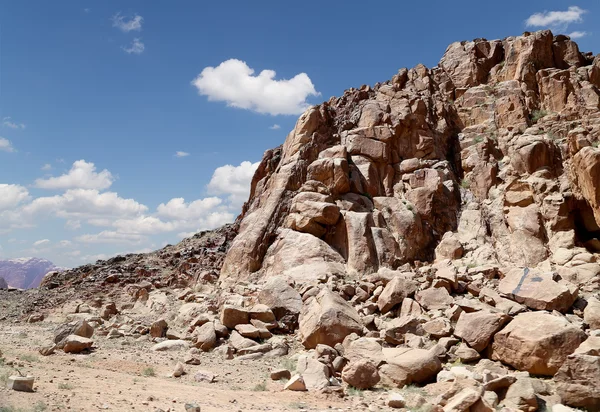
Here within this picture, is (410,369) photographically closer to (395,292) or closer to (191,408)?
(395,292)

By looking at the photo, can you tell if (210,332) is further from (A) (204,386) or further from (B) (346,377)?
(B) (346,377)

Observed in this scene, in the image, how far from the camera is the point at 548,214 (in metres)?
19.8

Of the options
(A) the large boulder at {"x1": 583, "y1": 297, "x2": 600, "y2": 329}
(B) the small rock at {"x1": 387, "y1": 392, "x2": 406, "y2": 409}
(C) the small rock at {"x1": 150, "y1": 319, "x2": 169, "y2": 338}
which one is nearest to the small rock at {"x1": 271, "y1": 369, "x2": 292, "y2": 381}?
(B) the small rock at {"x1": 387, "y1": 392, "x2": 406, "y2": 409}

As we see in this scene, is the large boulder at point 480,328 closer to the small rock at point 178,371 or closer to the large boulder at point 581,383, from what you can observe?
the large boulder at point 581,383

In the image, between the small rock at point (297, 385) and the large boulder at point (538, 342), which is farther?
the large boulder at point (538, 342)

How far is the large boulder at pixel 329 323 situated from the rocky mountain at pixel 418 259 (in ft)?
0.21

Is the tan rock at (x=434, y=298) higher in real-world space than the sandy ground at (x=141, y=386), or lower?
higher

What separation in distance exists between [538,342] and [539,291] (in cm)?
294

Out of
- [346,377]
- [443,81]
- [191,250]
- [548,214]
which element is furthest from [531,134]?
[191,250]

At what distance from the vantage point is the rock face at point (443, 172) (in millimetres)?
20047

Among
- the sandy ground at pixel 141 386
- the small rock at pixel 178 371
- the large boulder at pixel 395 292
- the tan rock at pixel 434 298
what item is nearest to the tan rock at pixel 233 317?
the sandy ground at pixel 141 386

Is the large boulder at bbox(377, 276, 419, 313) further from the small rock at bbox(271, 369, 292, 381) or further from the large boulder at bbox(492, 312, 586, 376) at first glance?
the small rock at bbox(271, 369, 292, 381)

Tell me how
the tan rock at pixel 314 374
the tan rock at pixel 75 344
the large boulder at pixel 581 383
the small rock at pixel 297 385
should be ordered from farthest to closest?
the tan rock at pixel 75 344 → the tan rock at pixel 314 374 → the small rock at pixel 297 385 → the large boulder at pixel 581 383

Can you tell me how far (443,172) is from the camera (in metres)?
25.1
